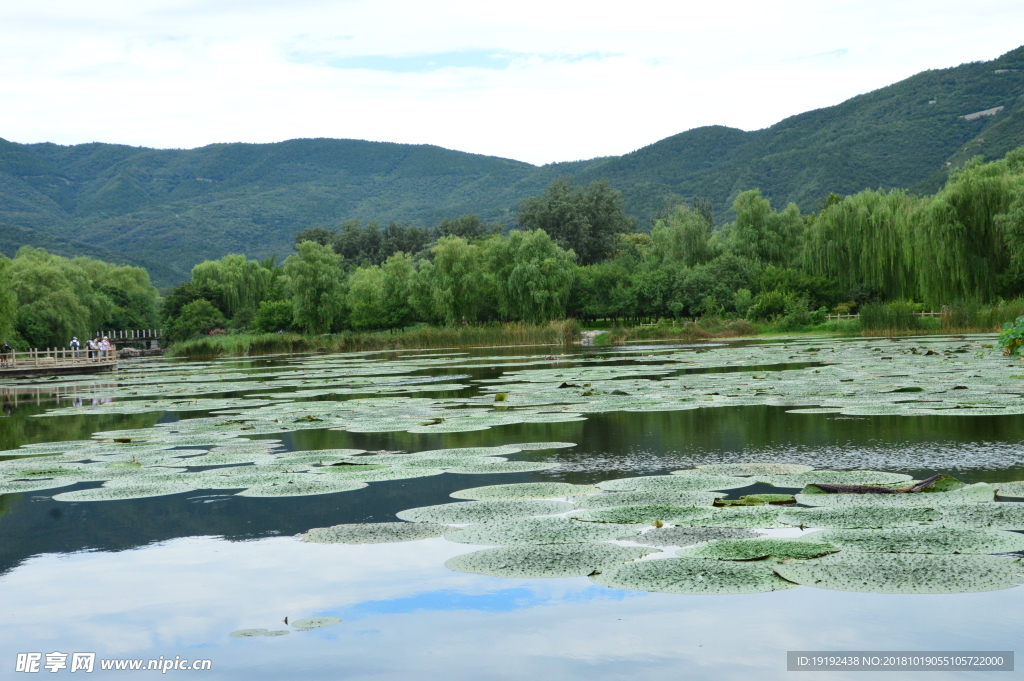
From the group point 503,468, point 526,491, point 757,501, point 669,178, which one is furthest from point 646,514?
point 669,178

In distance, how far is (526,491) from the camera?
19.4 ft

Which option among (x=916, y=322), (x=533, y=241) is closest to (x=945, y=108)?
(x=533, y=241)

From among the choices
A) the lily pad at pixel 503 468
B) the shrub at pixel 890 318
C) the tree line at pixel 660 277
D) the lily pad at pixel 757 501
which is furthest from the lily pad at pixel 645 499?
the tree line at pixel 660 277

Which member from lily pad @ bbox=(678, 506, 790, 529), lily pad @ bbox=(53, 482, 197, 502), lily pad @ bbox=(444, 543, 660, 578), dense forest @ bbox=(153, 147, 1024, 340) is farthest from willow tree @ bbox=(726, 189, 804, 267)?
lily pad @ bbox=(444, 543, 660, 578)

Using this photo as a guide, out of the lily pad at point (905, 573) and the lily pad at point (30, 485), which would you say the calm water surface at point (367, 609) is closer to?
the lily pad at point (905, 573)

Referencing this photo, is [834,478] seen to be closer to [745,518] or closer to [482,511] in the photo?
[745,518]

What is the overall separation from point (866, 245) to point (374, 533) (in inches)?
1761

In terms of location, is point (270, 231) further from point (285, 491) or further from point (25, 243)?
point (285, 491)

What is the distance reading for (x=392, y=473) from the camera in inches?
269

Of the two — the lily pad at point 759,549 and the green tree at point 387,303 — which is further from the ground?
the green tree at point 387,303

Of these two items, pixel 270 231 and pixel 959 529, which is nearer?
pixel 959 529

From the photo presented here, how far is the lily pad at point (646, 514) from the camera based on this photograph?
4.89 meters

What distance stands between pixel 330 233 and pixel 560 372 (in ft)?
307

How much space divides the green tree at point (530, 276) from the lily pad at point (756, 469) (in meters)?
48.5
